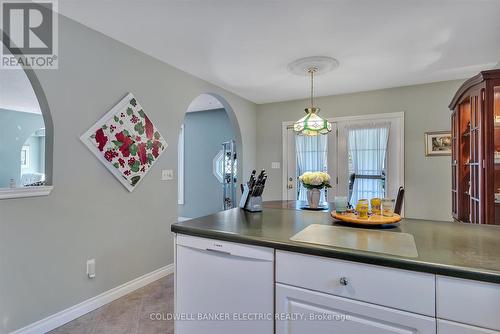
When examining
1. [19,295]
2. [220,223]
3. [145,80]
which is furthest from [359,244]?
[145,80]

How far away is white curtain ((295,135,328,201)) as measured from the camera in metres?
4.36

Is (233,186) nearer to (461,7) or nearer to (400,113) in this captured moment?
(400,113)

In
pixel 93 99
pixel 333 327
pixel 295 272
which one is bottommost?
pixel 333 327

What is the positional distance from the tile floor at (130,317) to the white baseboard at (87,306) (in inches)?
1.5

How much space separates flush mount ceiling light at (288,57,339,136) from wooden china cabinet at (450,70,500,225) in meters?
1.29

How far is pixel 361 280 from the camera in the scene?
3.43ft

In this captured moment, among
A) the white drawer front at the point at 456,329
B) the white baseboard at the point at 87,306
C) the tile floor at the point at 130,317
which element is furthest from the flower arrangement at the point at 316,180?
the white baseboard at the point at 87,306

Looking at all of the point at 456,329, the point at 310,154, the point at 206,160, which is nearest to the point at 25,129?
the point at 206,160

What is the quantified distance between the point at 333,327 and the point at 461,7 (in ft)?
7.76

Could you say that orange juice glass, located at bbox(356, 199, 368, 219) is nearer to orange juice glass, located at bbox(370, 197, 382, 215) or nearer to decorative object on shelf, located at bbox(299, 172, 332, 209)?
orange juice glass, located at bbox(370, 197, 382, 215)

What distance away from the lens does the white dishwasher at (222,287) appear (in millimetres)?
1251

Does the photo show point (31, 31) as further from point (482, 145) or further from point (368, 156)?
point (368, 156)

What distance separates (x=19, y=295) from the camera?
1.78m

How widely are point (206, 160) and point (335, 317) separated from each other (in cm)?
465
